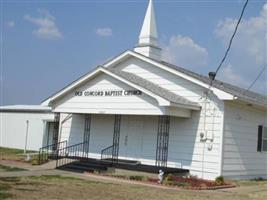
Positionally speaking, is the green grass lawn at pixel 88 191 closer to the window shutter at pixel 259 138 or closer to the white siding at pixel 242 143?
the white siding at pixel 242 143

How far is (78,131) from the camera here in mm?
26609

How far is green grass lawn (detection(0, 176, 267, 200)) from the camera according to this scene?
42.7 feet

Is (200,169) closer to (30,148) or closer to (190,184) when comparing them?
(190,184)

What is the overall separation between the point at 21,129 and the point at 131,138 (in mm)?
14019

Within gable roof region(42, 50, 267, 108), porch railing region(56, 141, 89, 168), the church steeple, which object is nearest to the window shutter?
gable roof region(42, 50, 267, 108)

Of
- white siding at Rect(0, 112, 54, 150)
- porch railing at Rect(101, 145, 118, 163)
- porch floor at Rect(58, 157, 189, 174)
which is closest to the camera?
porch floor at Rect(58, 157, 189, 174)

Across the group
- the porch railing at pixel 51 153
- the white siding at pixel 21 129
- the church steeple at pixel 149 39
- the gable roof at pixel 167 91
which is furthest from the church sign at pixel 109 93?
the white siding at pixel 21 129

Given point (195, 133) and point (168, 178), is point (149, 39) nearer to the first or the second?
point (195, 133)

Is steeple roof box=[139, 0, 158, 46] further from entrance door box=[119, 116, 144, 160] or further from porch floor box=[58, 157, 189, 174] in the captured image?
porch floor box=[58, 157, 189, 174]

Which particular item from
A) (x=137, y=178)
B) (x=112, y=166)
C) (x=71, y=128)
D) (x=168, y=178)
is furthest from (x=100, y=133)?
(x=168, y=178)

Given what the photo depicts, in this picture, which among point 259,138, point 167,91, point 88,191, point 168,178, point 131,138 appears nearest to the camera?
point 88,191

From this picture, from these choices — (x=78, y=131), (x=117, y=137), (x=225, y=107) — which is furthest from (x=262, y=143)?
(x=78, y=131)

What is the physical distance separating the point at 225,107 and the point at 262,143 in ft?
14.8

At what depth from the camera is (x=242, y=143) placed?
22422 mm
